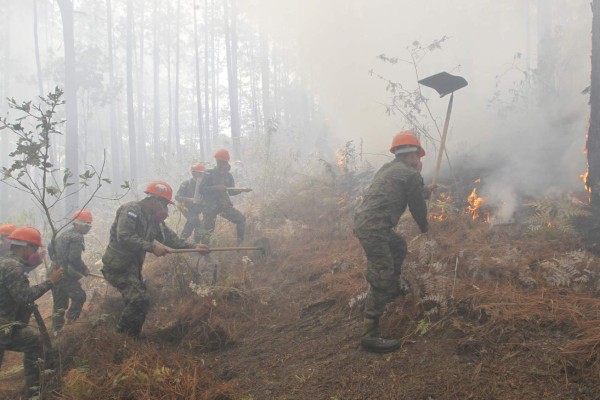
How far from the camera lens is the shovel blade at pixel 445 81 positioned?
6.16 metres

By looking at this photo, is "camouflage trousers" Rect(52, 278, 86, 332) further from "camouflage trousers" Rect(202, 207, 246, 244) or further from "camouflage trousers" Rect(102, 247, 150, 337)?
"camouflage trousers" Rect(202, 207, 246, 244)

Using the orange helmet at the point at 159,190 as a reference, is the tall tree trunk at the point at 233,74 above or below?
above

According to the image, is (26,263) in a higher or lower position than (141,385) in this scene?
higher

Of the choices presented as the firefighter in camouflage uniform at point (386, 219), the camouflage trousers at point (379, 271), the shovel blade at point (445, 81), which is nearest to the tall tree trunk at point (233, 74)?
the shovel blade at point (445, 81)

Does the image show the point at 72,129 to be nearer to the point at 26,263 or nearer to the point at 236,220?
the point at 236,220

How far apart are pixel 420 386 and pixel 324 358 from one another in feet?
3.59

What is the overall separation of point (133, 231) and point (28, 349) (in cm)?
170

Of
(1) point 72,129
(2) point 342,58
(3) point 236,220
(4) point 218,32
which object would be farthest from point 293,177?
(4) point 218,32

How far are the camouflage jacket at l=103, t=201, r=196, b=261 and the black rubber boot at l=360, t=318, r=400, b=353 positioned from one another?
2.90 m

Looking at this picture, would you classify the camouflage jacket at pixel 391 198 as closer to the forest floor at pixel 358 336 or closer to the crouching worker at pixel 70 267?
the forest floor at pixel 358 336

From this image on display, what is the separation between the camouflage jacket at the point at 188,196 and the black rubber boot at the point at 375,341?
559cm

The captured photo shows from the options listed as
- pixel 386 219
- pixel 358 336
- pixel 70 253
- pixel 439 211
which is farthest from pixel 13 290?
pixel 439 211

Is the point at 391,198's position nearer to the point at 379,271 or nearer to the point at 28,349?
the point at 379,271

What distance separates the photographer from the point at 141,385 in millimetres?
3414
